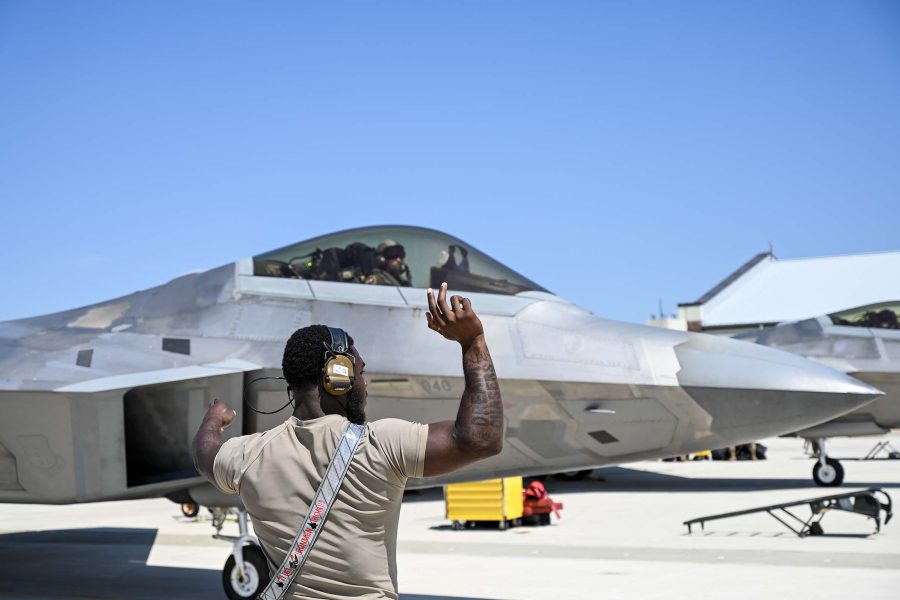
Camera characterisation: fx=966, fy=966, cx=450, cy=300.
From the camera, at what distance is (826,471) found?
19.2 meters

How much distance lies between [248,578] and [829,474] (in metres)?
14.5

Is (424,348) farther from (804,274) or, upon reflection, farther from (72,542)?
(804,274)

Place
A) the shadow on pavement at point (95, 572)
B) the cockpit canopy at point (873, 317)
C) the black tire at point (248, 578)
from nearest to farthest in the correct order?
1. the black tire at point (248, 578)
2. the shadow on pavement at point (95, 572)
3. the cockpit canopy at point (873, 317)

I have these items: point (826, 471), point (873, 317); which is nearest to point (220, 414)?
point (826, 471)

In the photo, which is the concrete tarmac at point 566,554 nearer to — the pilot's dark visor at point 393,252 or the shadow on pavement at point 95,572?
the shadow on pavement at point 95,572

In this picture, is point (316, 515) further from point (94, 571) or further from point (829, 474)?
point (829, 474)

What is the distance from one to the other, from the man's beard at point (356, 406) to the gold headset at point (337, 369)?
27 millimetres

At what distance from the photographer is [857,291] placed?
49062mm

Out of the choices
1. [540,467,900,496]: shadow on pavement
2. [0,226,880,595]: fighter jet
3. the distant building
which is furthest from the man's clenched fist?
the distant building

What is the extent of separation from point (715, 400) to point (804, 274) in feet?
167

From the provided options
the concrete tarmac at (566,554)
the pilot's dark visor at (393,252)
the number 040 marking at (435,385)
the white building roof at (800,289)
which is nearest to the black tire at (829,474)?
the concrete tarmac at (566,554)

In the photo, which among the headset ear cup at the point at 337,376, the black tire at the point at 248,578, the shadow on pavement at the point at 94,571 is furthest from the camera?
the shadow on pavement at the point at 94,571

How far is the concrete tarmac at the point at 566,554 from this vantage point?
9000 millimetres

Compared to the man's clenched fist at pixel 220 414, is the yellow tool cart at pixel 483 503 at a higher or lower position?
lower
